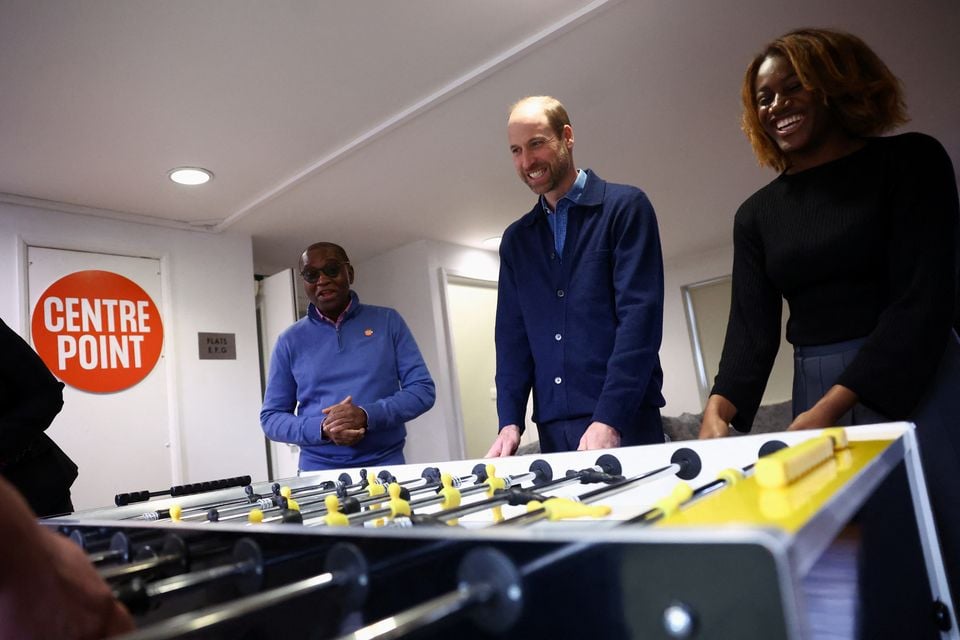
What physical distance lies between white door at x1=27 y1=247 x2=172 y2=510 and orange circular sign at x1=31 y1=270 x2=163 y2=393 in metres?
0.04

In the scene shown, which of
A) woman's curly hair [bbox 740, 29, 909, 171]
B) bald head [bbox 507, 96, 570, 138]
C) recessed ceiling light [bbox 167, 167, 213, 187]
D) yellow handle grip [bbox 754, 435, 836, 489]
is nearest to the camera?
yellow handle grip [bbox 754, 435, 836, 489]

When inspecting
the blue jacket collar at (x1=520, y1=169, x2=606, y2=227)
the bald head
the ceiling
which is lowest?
the blue jacket collar at (x1=520, y1=169, x2=606, y2=227)

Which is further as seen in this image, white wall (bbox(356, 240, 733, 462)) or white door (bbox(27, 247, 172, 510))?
white wall (bbox(356, 240, 733, 462))

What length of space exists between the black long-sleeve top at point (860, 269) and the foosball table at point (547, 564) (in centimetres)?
29

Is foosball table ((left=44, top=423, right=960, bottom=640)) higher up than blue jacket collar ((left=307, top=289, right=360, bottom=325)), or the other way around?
blue jacket collar ((left=307, top=289, right=360, bottom=325))

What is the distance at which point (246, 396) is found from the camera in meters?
4.30

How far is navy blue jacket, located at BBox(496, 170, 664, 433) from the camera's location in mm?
1563

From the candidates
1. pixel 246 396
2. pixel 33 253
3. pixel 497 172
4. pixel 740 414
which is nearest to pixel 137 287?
pixel 33 253

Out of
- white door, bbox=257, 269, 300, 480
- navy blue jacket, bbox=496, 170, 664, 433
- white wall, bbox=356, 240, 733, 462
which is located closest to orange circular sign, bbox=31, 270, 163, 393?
white door, bbox=257, 269, 300, 480

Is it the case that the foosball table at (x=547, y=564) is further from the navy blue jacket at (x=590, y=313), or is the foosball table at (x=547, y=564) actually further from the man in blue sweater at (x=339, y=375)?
the man in blue sweater at (x=339, y=375)

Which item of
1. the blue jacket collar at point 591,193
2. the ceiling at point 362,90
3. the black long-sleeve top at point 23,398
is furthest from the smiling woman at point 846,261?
the black long-sleeve top at point 23,398

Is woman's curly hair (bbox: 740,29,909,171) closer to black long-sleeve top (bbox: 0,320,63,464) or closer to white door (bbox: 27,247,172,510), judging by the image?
black long-sleeve top (bbox: 0,320,63,464)

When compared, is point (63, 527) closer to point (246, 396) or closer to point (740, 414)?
point (740, 414)

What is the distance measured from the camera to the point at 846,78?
1270mm
